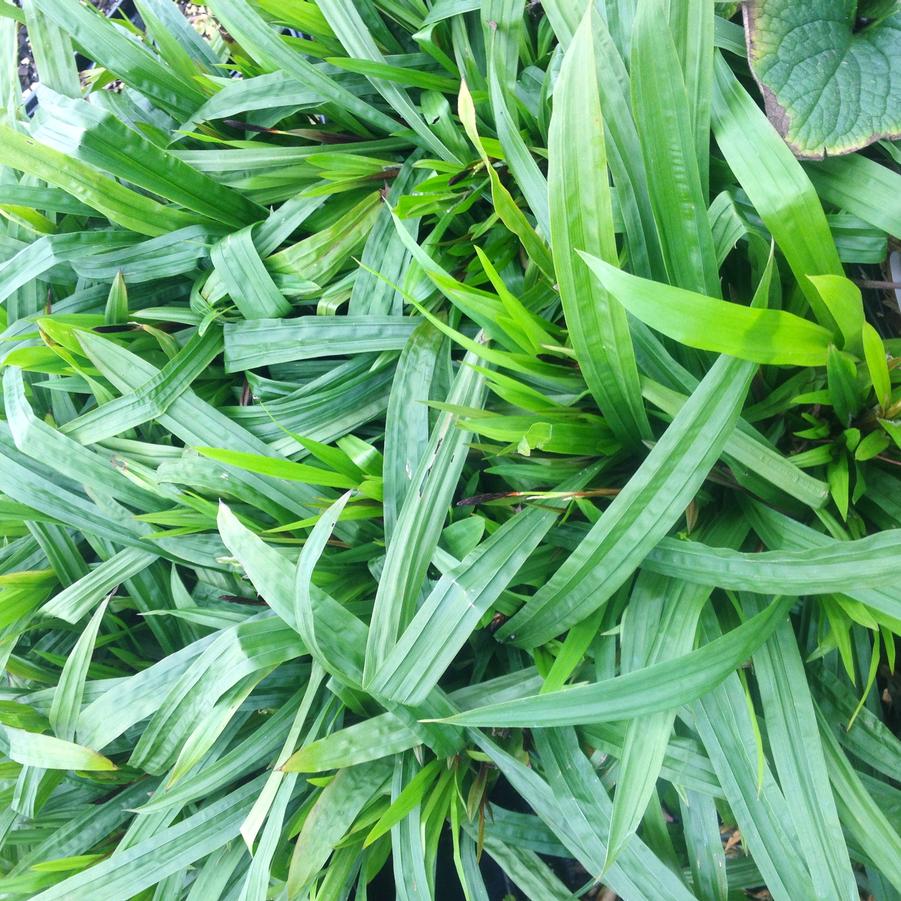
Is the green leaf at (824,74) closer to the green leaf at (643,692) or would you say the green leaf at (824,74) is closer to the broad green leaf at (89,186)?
the green leaf at (643,692)

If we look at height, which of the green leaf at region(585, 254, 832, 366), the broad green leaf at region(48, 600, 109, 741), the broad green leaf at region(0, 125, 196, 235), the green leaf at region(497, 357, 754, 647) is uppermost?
the broad green leaf at region(0, 125, 196, 235)

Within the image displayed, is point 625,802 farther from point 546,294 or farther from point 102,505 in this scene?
point 102,505

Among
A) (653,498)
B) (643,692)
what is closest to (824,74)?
(653,498)

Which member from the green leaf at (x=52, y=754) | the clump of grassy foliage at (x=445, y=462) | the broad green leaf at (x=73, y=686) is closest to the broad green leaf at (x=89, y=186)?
the clump of grassy foliage at (x=445, y=462)

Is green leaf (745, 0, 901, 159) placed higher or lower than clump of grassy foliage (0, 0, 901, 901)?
higher

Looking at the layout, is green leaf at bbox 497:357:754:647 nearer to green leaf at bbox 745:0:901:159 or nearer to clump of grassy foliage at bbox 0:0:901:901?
clump of grassy foliage at bbox 0:0:901:901

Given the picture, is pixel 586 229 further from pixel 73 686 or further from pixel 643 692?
pixel 73 686

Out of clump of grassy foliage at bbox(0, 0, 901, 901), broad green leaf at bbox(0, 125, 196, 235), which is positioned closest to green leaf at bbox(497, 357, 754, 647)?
clump of grassy foliage at bbox(0, 0, 901, 901)
